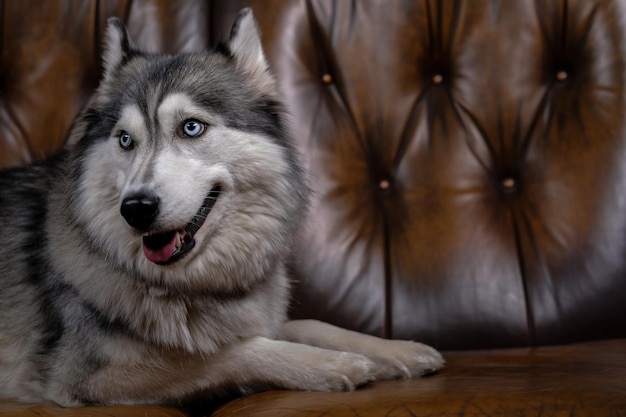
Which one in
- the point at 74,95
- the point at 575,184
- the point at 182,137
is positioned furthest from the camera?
the point at 74,95

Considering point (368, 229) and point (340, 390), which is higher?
point (368, 229)

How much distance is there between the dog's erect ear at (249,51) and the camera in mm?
1678

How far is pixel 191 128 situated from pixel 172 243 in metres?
0.24

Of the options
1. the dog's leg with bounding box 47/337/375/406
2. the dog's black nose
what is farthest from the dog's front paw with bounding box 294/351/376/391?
the dog's black nose

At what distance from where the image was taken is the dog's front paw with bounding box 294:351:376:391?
1391mm

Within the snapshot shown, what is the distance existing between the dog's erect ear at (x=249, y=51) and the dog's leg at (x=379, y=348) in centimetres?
56

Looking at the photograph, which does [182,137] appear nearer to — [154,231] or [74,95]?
[154,231]

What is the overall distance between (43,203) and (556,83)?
1.38 m

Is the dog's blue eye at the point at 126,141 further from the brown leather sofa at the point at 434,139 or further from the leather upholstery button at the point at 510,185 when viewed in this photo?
the leather upholstery button at the point at 510,185

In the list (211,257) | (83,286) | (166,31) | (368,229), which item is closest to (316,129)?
(368,229)

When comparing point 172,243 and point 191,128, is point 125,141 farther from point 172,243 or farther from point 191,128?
point 172,243

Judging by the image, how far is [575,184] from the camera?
1948 mm

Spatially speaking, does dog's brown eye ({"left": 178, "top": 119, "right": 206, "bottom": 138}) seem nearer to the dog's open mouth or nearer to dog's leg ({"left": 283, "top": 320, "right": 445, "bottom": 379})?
the dog's open mouth

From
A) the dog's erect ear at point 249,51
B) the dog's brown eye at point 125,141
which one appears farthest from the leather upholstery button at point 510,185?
the dog's brown eye at point 125,141
